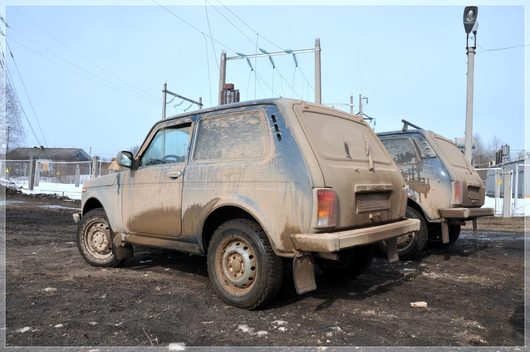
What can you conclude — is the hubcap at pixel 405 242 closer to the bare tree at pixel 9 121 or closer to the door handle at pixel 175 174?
the door handle at pixel 175 174

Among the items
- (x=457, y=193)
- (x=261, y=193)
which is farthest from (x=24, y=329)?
(x=457, y=193)

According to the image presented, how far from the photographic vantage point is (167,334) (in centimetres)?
333

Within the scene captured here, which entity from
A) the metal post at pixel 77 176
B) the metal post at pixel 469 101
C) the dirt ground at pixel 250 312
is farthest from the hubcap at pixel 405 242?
the metal post at pixel 77 176

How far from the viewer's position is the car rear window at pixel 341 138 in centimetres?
393

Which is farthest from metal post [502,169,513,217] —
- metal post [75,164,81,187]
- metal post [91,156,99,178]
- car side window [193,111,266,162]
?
metal post [75,164,81,187]

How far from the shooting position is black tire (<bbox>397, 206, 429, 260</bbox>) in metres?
6.36

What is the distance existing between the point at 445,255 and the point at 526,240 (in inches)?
124

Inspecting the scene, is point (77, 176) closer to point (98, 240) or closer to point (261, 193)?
point (98, 240)

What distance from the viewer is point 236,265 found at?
13.0ft

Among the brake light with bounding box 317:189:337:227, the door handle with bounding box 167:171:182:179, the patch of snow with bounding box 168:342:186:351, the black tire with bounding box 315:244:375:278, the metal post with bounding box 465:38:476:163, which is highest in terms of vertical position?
the metal post with bounding box 465:38:476:163

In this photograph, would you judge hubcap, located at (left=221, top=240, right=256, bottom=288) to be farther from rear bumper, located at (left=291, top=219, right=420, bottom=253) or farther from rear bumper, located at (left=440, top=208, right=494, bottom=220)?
rear bumper, located at (left=440, top=208, right=494, bottom=220)

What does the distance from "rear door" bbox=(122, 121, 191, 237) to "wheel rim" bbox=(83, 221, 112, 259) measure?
0.60m

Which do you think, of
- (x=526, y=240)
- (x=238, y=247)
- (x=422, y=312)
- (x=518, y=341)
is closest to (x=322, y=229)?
(x=238, y=247)

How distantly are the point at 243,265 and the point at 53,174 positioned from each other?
1002 inches
